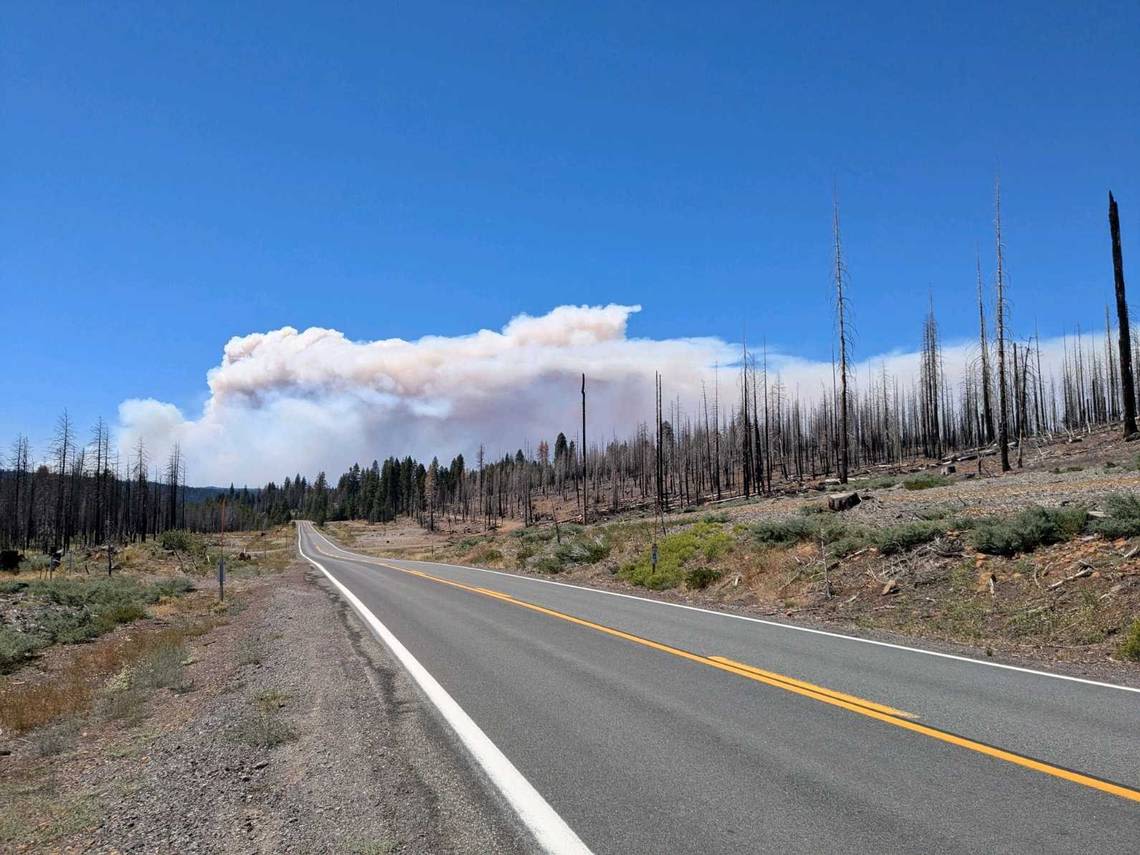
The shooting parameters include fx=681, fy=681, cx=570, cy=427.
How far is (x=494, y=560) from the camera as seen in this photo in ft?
122

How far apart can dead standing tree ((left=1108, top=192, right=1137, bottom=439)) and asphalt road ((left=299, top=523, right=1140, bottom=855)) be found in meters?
36.2

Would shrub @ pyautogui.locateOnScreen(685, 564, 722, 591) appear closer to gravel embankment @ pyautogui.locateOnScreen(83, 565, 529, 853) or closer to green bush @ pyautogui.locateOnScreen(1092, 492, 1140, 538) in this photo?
green bush @ pyautogui.locateOnScreen(1092, 492, 1140, 538)

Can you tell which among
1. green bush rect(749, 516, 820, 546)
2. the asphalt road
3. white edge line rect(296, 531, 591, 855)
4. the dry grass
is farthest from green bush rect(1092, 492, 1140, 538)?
the dry grass

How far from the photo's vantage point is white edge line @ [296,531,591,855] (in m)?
3.90

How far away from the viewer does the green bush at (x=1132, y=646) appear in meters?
9.11

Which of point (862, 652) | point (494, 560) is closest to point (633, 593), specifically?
point (862, 652)

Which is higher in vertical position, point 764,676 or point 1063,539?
point 1063,539

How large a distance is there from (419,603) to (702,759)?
44.6 feet

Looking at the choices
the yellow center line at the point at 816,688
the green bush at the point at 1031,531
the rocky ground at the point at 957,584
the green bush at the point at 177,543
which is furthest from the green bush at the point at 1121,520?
the green bush at the point at 177,543

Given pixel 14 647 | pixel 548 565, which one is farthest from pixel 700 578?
pixel 14 647

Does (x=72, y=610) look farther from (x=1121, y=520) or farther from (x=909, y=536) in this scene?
(x=1121, y=520)

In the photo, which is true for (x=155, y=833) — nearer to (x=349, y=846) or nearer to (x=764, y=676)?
(x=349, y=846)

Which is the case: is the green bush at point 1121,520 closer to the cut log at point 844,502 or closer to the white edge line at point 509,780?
the cut log at point 844,502

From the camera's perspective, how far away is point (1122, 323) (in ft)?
119
